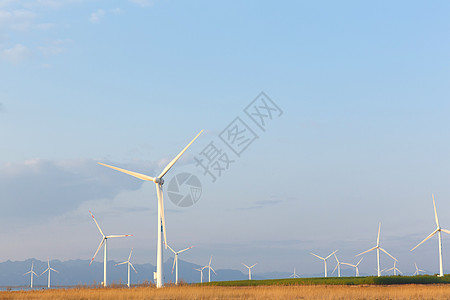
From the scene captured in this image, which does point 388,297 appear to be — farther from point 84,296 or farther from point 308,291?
point 84,296

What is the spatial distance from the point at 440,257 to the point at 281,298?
76.5 meters

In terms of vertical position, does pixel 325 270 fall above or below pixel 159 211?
below

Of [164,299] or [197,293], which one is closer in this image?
[164,299]

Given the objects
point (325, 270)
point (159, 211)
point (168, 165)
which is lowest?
point (325, 270)

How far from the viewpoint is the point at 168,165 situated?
7656cm

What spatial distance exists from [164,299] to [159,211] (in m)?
22.3

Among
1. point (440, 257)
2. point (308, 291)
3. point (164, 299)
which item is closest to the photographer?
point (164, 299)

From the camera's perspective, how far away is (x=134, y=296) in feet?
172

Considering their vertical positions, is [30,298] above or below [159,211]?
below

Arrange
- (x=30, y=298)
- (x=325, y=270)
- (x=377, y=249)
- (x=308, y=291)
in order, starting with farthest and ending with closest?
(x=325, y=270) < (x=377, y=249) < (x=308, y=291) < (x=30, y=298)

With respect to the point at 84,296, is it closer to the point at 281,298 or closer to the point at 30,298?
the point at 30,298

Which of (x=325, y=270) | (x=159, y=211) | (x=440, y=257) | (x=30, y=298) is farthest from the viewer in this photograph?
(x=325, y=270)

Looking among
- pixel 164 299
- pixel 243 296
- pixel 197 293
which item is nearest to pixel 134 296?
pixel 164 299

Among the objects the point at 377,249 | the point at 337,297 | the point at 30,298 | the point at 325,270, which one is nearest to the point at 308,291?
the point at 337,297
